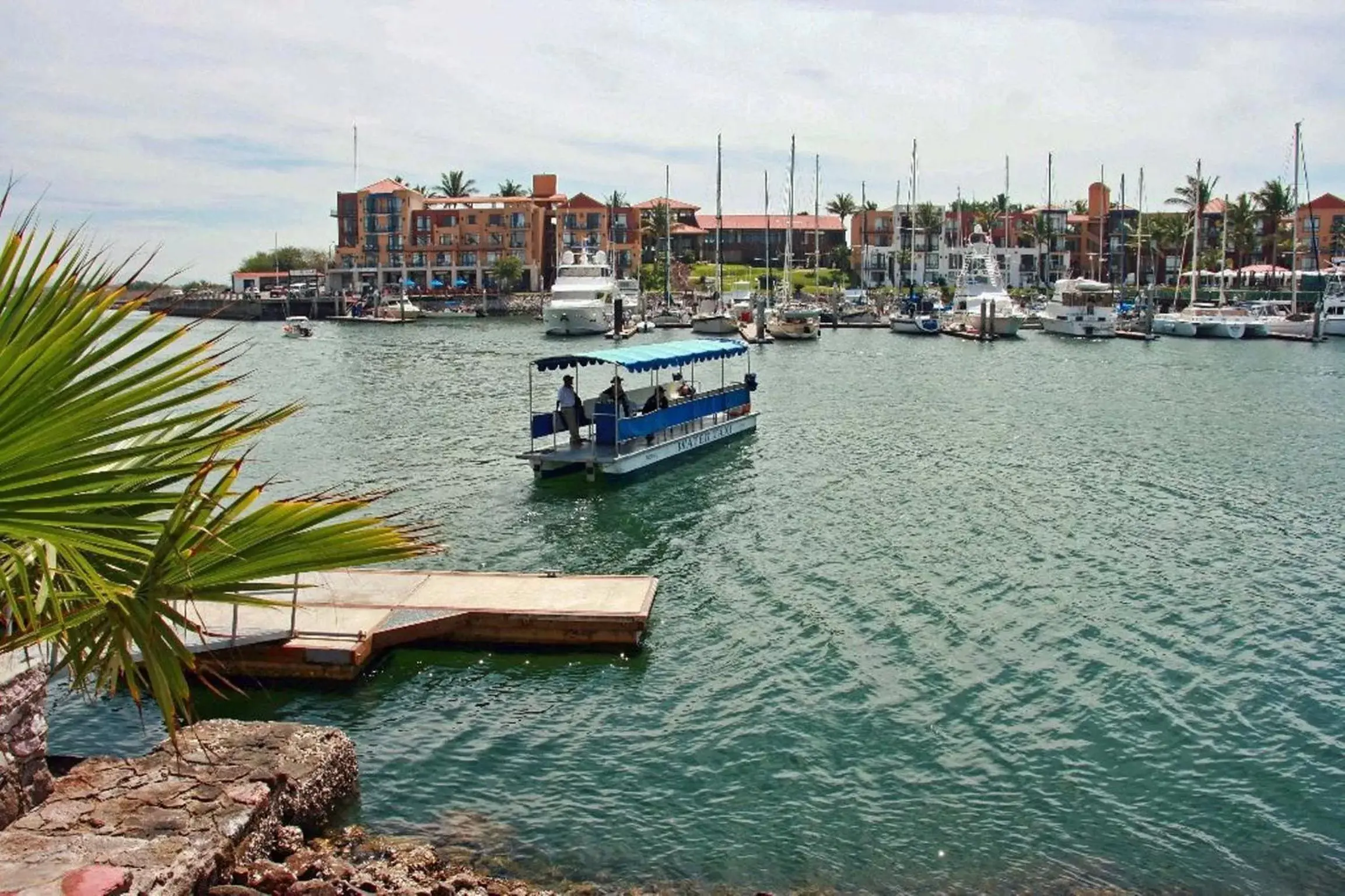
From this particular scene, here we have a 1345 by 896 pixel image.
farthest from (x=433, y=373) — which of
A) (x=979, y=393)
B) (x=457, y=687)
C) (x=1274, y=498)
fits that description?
(x=457, y=687)

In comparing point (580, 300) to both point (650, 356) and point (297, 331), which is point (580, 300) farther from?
point (650, 356)

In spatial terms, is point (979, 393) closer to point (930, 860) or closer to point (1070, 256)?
point (930, 860)

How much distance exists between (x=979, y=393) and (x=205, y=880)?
175 feet

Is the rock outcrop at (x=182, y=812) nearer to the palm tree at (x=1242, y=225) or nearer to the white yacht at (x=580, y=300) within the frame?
the white yacht at (x=580, y=300)

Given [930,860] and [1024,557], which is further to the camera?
[1024,557]

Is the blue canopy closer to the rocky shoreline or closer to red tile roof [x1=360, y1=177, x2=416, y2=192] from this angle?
the rocky shoreline

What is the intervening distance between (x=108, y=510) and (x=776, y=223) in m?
174

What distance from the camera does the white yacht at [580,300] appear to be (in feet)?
337

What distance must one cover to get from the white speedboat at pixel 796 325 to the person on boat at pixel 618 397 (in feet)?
210

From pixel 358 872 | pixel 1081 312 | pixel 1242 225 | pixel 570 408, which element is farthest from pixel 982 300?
pixel 358 872

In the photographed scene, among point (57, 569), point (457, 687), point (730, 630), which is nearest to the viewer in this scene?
point (57, 569)

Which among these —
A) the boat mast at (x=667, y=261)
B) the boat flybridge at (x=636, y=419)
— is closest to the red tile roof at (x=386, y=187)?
the boat mast at (x=667, y=261)

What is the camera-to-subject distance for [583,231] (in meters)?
161

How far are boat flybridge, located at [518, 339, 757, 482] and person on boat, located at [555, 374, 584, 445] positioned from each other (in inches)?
1.9
